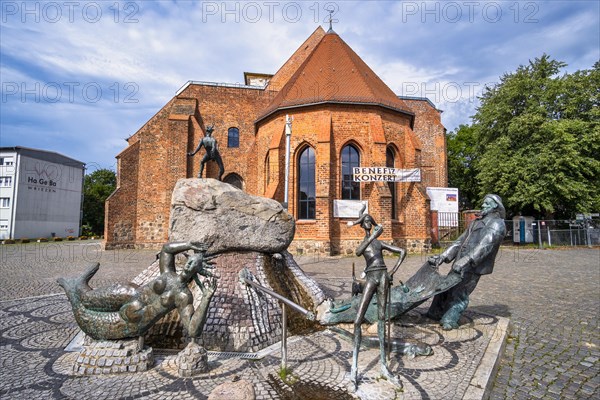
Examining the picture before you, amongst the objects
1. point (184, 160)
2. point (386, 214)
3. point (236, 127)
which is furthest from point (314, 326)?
point (236, 127)

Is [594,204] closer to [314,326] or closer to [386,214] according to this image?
[386,214]

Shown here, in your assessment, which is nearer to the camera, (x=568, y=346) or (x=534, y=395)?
(x=534, y=395)

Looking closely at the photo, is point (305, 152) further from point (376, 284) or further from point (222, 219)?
point (376, 284)

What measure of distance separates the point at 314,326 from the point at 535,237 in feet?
73.5

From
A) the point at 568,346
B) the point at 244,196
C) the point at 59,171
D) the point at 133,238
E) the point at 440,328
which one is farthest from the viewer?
the point at 59,171

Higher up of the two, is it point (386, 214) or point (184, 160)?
point (184, 160)

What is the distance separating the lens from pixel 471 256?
15.5ft

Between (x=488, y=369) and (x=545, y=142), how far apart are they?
2342 cm

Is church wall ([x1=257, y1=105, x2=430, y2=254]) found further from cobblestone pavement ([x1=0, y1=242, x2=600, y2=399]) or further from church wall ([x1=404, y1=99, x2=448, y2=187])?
church wall ([x1=404, y1=99, x2=448, y2=187])

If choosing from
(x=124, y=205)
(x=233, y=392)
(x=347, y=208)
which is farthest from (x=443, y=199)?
(x=233, y=392)

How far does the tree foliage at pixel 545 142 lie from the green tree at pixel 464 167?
698cm

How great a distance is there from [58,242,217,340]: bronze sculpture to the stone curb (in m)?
2.58

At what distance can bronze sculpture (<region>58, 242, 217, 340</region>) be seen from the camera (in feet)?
11.1

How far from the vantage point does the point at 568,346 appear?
4.54 m
